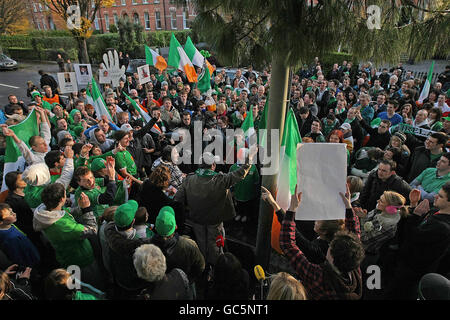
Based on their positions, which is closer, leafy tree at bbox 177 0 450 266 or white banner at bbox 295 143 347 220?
leafy tree at bbox 177 0 450 266

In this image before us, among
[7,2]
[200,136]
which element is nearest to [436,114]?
[200,136]

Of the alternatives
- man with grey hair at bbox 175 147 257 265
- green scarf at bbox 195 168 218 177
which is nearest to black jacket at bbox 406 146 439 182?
man with grey hair at bbox 175 147 257 265

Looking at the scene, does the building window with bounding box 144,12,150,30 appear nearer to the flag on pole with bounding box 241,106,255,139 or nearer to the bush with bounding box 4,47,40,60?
the bush with bounding box 4,47,40,60

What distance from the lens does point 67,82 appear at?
699 centimetres

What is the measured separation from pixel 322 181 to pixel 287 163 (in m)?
0.58

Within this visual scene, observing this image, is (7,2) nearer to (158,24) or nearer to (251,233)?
(158,24)

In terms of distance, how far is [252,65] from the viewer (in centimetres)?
224

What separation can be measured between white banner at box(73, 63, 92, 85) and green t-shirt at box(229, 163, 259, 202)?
5.44 m

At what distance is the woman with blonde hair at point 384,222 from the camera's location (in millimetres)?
2605

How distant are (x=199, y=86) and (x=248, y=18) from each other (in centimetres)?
628

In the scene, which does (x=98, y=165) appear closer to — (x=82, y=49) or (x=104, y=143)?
(x=104, y=143)

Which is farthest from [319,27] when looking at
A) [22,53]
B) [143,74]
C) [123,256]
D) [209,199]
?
[22,53]

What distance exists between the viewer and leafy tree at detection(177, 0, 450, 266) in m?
1.64

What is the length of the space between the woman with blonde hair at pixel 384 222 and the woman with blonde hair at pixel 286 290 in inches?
52.7
